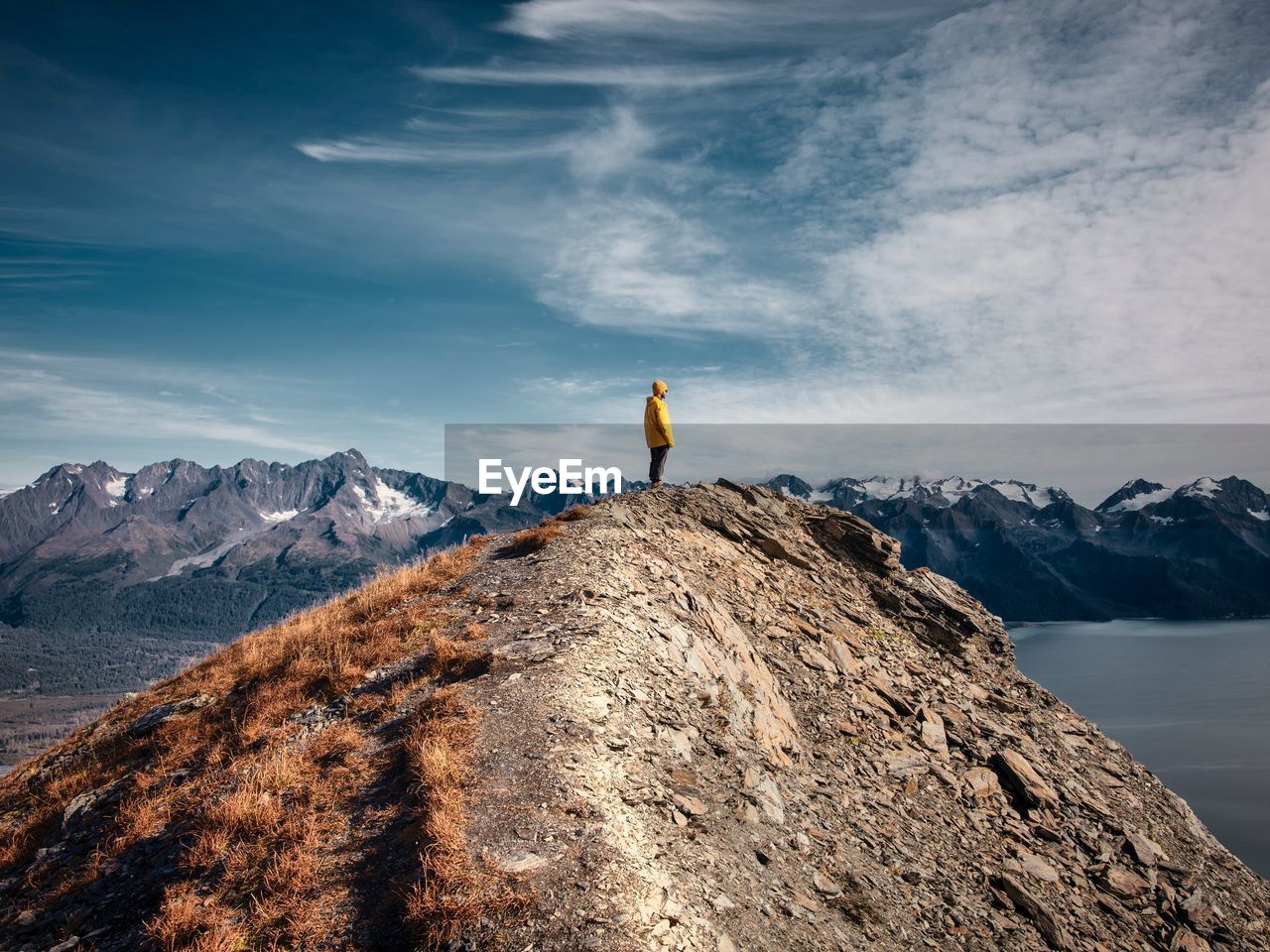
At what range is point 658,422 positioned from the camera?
2469cm

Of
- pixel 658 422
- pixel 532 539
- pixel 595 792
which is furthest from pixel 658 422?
pixel 595 792

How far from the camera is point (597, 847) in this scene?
7977 millimetres

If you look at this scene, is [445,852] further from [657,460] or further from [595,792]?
[657,460]

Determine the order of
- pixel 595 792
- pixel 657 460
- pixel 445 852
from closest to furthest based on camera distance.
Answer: pixel 445 852
pixel 595 792
pixel 657 460

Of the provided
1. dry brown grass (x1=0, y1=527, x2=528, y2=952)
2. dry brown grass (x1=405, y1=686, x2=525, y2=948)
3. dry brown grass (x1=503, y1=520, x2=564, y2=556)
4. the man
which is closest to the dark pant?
the man

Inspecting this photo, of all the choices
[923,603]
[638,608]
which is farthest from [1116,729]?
[638,608]

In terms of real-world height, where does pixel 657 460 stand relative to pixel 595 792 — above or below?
above

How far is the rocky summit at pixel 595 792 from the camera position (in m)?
7.73

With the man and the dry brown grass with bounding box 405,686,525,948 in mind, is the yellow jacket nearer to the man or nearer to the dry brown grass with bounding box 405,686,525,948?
the man

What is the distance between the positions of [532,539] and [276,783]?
11.0m

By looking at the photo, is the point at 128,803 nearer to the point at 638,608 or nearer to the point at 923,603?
the point at 638,608

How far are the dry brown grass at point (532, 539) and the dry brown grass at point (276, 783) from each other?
2.71 m

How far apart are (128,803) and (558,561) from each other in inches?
400

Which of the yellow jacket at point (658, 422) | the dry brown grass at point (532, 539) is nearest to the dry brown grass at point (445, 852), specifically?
the dry brown grass at point (532, 539)
